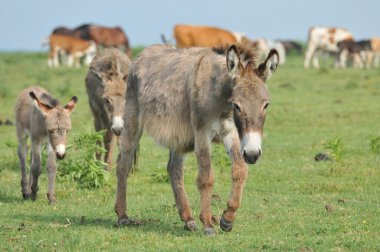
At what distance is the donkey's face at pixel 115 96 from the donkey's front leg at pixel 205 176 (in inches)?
165

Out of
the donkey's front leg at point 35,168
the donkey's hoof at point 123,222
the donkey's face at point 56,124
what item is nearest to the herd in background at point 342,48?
the donkey's front leg at point 35,168

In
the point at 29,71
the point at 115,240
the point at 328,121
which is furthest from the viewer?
the point at 29,71

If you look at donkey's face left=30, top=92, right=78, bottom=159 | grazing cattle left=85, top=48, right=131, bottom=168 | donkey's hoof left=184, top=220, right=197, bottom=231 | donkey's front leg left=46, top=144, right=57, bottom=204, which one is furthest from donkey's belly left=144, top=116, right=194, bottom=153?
grazing cattle left=85, top=48, right=131, bottom=168

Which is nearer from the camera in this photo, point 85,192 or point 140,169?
point 85,192

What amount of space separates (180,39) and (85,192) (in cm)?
2669

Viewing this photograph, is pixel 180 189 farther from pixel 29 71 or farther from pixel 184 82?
pixel 29 71

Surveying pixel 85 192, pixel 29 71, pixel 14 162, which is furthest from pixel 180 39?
pixel 85 192

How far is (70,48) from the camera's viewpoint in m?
40.4

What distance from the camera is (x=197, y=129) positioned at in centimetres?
809

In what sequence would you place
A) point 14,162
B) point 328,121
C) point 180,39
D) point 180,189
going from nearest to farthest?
1. point 180,189
2. point 14,162
3. point 328,121
4. point 180,39

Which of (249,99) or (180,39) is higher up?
(249,99)

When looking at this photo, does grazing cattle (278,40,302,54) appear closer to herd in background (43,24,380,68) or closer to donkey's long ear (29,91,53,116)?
herd in background (43,24,380,68)

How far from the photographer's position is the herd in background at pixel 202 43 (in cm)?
3784

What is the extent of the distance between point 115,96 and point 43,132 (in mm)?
1834
